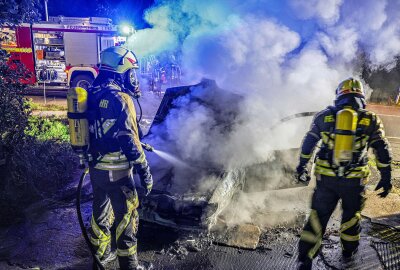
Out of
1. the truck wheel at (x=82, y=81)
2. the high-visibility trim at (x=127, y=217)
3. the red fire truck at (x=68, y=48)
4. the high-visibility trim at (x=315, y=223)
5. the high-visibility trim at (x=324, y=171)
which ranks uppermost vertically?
the red fire truck at (x=68, y=48)

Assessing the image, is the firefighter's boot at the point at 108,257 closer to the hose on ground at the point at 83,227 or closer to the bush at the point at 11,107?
the hose on ground at the point at 83,227

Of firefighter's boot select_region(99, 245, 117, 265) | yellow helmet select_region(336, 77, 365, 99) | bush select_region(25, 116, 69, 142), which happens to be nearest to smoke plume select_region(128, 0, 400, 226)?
yellow helmet select_region(336, 77, 365, 99)

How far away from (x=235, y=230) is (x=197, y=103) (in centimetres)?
216

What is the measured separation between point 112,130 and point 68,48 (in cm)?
1249

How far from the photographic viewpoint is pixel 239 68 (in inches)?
250

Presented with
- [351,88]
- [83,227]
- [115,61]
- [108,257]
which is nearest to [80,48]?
[115,61]

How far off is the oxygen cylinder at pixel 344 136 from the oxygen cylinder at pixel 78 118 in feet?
8.55

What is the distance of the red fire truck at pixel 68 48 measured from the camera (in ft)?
44.9

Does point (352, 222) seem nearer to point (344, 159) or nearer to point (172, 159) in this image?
point (344, 159)

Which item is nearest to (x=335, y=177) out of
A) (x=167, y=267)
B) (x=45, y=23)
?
(x=167, y=267)

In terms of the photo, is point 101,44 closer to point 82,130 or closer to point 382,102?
point 82,130

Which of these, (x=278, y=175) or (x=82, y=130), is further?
(x=278, y=175)

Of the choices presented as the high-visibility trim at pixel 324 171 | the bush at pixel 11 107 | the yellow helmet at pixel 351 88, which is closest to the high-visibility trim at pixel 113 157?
the high-visibility trim at pixel 324 171

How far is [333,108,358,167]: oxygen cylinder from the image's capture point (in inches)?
123
